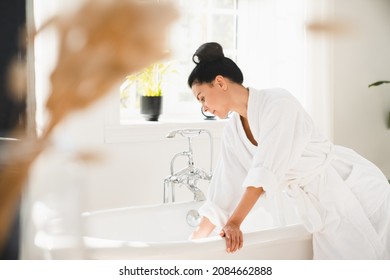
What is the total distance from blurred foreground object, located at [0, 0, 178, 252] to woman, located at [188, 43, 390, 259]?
2.50 feet

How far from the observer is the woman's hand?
964 millimetres

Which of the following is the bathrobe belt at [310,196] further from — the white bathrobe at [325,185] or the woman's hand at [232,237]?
the woman's hand at [232,237]

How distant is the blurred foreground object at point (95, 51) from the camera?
0.55ft

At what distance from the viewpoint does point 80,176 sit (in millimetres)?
227

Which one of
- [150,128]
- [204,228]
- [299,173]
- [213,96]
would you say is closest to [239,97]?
[213,96]

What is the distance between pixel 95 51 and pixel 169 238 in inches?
50.8

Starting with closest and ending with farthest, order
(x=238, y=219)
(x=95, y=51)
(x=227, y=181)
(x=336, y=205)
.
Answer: (x=95, y=51) < (x=238, y=219) < (x=336, y=205) < (x=227, y=181)

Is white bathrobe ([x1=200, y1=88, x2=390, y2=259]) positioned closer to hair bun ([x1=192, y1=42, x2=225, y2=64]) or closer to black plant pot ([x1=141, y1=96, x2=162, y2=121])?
hair bun ([x1=192, y1=42, x2=225, y2=64])

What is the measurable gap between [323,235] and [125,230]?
21.2 inches

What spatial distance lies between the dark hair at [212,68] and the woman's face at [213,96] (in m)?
0.01

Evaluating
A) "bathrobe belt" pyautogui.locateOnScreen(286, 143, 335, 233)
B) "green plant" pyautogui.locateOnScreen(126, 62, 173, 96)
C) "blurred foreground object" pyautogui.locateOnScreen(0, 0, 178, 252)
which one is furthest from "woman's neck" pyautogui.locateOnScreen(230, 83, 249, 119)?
"blurred foreground object" pyautogui.locateOnScreen(0, 0, 178, 252)

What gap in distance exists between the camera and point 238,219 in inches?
36.7

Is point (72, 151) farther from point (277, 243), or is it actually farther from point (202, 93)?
point (277, 243)

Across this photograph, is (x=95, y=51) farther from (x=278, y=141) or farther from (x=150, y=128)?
(x=150, y=128)
